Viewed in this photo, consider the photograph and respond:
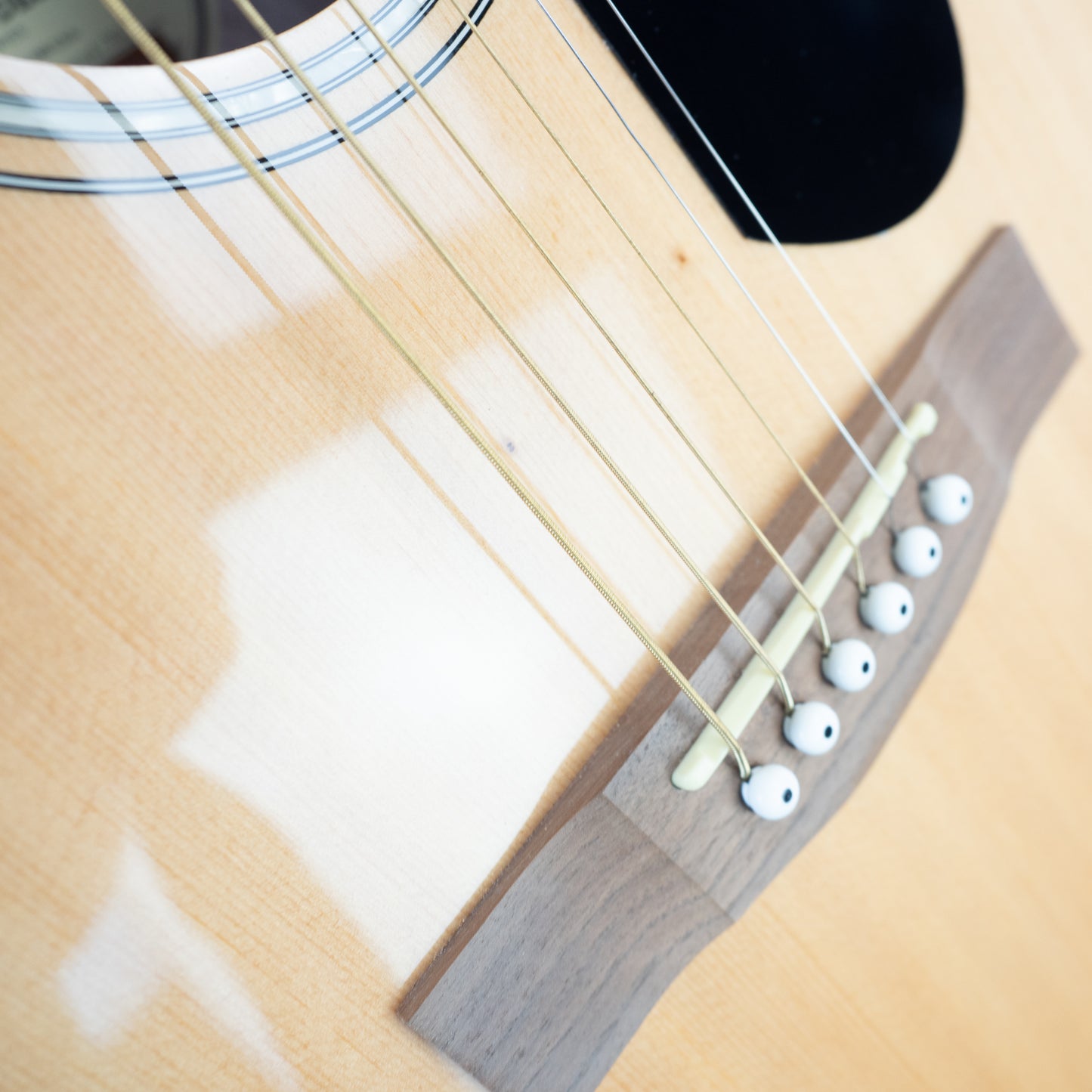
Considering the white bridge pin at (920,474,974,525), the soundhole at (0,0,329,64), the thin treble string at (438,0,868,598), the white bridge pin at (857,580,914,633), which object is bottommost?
the white bridge pin at (920,474,974,525)

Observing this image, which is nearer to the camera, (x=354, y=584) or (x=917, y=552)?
(x=354, y=584)

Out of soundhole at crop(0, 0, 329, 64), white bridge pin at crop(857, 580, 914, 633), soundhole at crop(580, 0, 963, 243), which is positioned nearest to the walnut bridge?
white bridge pin at crop(857, 580, 914, 633)

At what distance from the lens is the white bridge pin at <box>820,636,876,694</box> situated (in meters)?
0.39

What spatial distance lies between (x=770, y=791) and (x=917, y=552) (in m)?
0.16

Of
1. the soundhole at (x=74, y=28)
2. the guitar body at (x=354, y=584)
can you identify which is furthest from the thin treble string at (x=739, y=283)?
the soundhole at (x=74, y=28)

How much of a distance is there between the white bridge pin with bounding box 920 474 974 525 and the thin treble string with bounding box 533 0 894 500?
30 mm

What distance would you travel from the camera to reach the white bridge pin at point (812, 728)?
0.37 metres

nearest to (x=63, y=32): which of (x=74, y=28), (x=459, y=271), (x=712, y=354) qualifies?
(x=74, y=28)

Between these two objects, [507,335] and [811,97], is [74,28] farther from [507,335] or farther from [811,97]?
[811,97]

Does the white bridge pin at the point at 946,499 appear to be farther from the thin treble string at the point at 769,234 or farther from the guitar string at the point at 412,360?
the guitar string at the point at 412,360

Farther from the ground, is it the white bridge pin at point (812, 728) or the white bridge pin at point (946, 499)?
the white bridge pin at point (812, 728)

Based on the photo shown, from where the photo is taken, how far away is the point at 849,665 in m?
0.39

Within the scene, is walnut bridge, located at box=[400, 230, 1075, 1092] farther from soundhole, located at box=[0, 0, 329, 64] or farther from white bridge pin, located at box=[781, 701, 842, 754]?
soundhole, located at box=[0, 0, 329, 64]

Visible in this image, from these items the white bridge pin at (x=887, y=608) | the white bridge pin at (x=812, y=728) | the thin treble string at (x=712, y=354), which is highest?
the thin treble string at (x=712, y=354)
